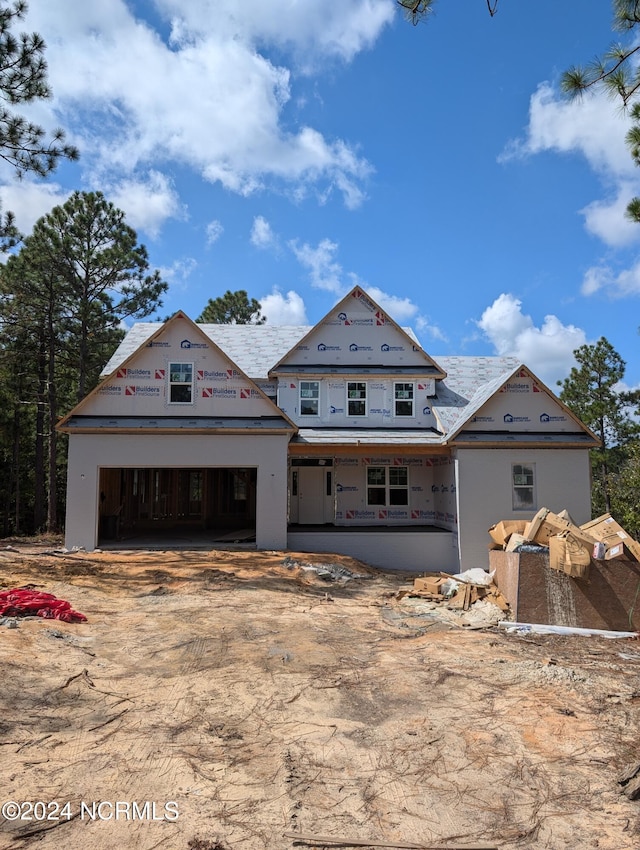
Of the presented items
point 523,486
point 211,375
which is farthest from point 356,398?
point 523,486

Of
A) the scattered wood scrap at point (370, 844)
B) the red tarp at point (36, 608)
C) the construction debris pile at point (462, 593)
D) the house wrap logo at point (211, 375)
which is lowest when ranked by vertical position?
the construction debris pile at point (462, 593)

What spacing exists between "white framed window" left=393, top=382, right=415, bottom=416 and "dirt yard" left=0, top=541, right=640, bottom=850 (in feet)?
34.5

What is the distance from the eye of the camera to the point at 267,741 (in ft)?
15.6

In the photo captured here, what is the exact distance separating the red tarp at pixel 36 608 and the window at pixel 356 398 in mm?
12013

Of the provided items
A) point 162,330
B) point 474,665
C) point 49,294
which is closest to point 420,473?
point 162,330

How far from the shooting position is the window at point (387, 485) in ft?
63.9

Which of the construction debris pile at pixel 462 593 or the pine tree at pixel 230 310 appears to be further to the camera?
the pine tree at pixel 230 310

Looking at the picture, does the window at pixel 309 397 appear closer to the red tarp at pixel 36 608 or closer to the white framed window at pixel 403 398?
the white framed window at pixel 403 398

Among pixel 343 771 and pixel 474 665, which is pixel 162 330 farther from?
pixel 343 771

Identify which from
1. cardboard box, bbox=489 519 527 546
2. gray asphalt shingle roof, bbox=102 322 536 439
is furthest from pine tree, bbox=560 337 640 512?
cardboard box, bbox=489 519 527 546

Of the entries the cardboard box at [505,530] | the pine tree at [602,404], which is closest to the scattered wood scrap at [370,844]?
the cardboard box at [505,530]

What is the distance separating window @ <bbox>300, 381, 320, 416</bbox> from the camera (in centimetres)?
1908

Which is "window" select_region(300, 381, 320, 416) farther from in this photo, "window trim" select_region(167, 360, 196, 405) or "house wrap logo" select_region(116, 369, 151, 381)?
"house wrap logo" select_region(116, 369, 151, 381)

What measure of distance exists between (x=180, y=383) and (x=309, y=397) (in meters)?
4.78
